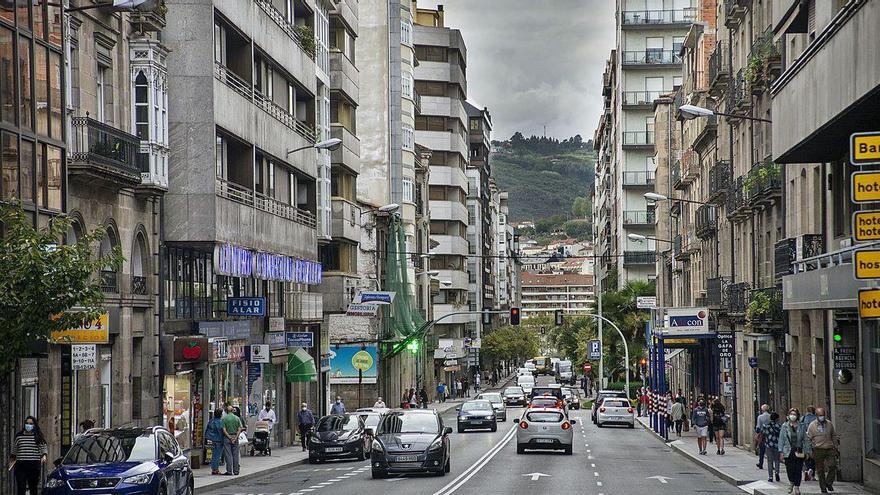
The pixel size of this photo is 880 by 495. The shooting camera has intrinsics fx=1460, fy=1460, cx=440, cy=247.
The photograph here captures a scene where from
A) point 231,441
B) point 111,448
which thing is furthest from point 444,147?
point 111,448

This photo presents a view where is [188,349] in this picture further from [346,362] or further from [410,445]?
[346,362]

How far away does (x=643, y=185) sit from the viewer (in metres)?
121

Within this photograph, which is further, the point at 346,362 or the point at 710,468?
the point at 346,362

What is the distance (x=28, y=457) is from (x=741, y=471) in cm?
1894

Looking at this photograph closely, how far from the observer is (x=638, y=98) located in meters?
123

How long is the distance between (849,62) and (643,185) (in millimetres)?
98695

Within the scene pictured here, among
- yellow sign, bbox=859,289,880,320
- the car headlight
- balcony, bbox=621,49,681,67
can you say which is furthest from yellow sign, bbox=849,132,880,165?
balcony, bbox=621,49,681,67

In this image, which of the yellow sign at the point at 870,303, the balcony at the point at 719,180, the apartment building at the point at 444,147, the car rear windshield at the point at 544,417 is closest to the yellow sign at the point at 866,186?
the yellow sign at the point at 870,303

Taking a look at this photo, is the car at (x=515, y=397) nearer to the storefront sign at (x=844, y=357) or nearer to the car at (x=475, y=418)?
the car at (x=475, y=418)

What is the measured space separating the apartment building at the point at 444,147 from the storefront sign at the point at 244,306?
251 ft

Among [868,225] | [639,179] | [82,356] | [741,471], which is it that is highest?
[639,179]

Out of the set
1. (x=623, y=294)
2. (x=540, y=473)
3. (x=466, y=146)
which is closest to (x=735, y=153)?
(x=540, y=473)

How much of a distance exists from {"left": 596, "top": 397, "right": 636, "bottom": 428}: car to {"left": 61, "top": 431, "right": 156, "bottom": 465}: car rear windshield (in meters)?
48.2

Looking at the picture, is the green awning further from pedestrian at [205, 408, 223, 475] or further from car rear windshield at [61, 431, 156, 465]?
car rear windshield at [61, 431, 156, 465]
